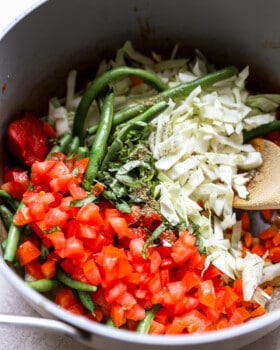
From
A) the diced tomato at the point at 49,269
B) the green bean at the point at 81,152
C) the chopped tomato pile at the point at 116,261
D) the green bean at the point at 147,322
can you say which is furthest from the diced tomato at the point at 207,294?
the green bean at the point at 81,152

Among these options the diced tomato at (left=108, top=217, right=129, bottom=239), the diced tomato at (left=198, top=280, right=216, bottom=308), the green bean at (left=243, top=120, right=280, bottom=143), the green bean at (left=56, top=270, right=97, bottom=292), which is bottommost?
the diced tomato at (left=198, top=280, right=216, bottom=308)

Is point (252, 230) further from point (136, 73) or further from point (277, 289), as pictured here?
point (136, 73)

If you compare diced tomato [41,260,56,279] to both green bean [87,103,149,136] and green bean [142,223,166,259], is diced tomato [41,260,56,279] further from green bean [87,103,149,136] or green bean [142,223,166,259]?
green bean [87,103,149,136]

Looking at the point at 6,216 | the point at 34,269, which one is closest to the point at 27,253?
the point at 34,269

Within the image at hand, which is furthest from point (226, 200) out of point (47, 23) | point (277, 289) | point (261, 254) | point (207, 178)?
point (47, 23)

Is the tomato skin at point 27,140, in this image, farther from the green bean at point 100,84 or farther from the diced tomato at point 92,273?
the diced tomato at point 92,273

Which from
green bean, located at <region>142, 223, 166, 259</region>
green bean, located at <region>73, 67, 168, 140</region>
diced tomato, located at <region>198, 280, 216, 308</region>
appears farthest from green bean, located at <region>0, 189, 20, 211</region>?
diced tomato, located at <region>198, 280, 216, 308</region>
